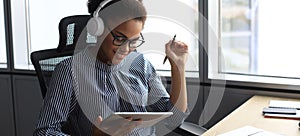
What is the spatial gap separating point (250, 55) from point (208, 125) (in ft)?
1.60

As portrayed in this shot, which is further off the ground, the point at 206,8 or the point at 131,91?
the point at 206,8

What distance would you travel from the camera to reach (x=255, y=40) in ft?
7.80

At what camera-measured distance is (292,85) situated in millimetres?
2133

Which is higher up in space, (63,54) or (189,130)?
(63,54)

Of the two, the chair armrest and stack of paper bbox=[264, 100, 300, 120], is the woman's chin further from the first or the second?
stack of paper bbox=[264, 100, 300, 120]

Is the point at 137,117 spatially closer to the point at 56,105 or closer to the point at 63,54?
the point at 56,105

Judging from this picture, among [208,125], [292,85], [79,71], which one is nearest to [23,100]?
[208,125]

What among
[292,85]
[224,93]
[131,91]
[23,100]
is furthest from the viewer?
[23,100]

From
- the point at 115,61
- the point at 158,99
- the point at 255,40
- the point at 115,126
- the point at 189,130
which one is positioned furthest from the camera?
the point at 255,40

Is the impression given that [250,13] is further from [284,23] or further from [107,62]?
[107,62]

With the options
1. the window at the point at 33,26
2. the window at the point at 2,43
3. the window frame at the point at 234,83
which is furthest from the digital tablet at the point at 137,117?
the window at the point at 2,43

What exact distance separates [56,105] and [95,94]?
6.6 inches

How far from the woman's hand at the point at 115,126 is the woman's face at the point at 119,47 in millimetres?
286

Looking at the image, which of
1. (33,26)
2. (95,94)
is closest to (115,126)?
(95,94)
